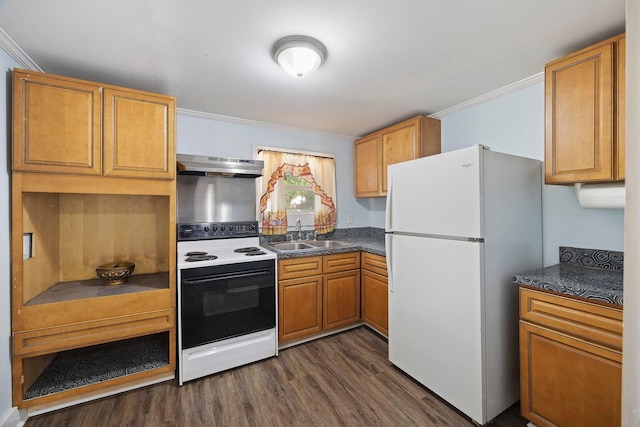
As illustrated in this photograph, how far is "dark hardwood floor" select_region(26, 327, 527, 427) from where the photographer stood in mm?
1681

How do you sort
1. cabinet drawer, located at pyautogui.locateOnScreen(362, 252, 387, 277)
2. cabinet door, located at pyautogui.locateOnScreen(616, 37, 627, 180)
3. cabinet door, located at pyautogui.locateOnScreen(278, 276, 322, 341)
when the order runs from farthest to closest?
cabinet drawer, located at pyautogui.locateOnScreen(362, 252, 387, 277) → cabinet door, located at pyautogui.locateOnScreen(278, 276, 322, 341) → cabinet door, located at pyautogui.locateOnScreen(616, 37, 627, 180)

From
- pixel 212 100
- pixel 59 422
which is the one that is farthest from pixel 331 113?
pixel 59 422

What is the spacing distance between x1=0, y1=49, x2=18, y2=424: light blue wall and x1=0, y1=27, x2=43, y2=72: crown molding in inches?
1.3

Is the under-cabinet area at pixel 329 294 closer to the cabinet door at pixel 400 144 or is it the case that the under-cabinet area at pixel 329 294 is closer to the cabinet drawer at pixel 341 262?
the cabinet drawer at pixel 341 262

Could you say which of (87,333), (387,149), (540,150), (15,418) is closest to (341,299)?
(387,149)

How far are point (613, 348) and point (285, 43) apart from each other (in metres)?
2.30

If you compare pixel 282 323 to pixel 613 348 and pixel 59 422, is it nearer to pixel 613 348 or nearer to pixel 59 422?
pixel 59 422

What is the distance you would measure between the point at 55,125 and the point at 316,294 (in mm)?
2321

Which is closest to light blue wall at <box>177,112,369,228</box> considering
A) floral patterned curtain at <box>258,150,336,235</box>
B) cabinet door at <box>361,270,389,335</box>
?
floral patterned curtain at <box>258,150,336,235</box>

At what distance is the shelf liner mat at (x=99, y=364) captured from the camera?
1.79 meters

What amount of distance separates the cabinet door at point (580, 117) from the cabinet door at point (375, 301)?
61.8 inches

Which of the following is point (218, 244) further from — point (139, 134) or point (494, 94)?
point (494, 94)

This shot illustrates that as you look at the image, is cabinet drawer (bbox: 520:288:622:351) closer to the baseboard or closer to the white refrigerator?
the white refrigerator

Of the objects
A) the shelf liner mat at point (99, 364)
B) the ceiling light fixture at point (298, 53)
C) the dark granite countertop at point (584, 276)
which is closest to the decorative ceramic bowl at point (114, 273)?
the shelf liner mat at point (99, 364)
